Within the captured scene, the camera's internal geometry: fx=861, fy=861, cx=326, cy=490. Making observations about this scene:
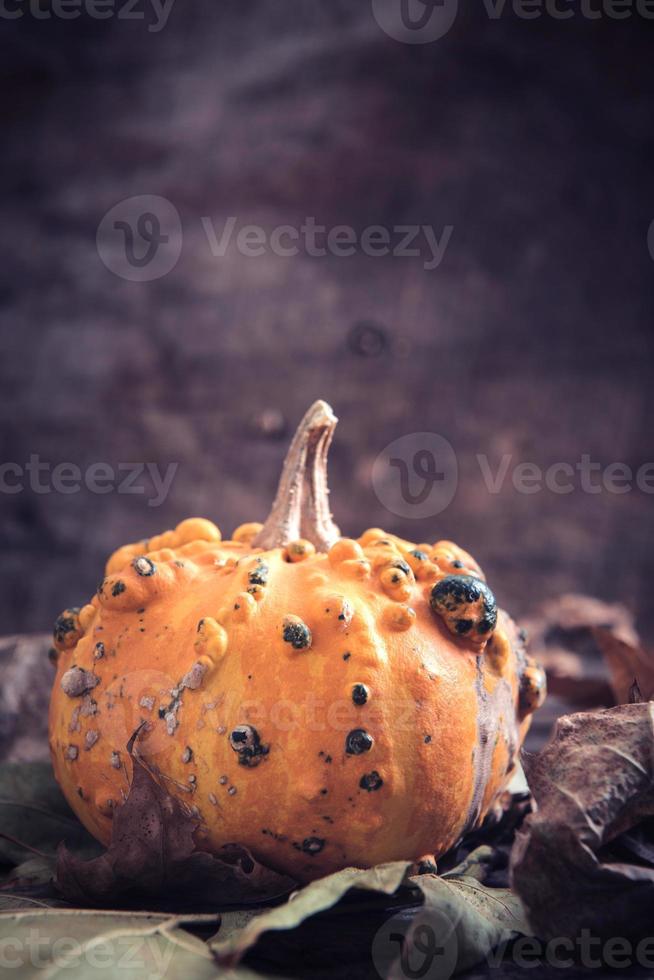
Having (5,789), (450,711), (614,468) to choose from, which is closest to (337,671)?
(450,711)

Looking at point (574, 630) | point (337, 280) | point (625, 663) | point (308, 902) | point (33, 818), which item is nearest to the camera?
point (308, 902)

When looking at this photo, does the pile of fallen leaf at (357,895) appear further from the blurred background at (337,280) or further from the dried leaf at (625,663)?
the blurred background at (337,280)

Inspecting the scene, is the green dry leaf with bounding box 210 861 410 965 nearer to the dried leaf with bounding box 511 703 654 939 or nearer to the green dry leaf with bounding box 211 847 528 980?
the green dry leaf with bounding box 211 847 528 980

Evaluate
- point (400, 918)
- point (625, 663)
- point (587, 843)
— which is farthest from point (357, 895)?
point (625, 663)

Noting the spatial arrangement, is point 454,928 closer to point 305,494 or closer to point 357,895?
point 357,895

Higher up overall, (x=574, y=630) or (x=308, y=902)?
(x=574, y=630)

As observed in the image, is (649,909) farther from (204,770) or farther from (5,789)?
(5,789)
